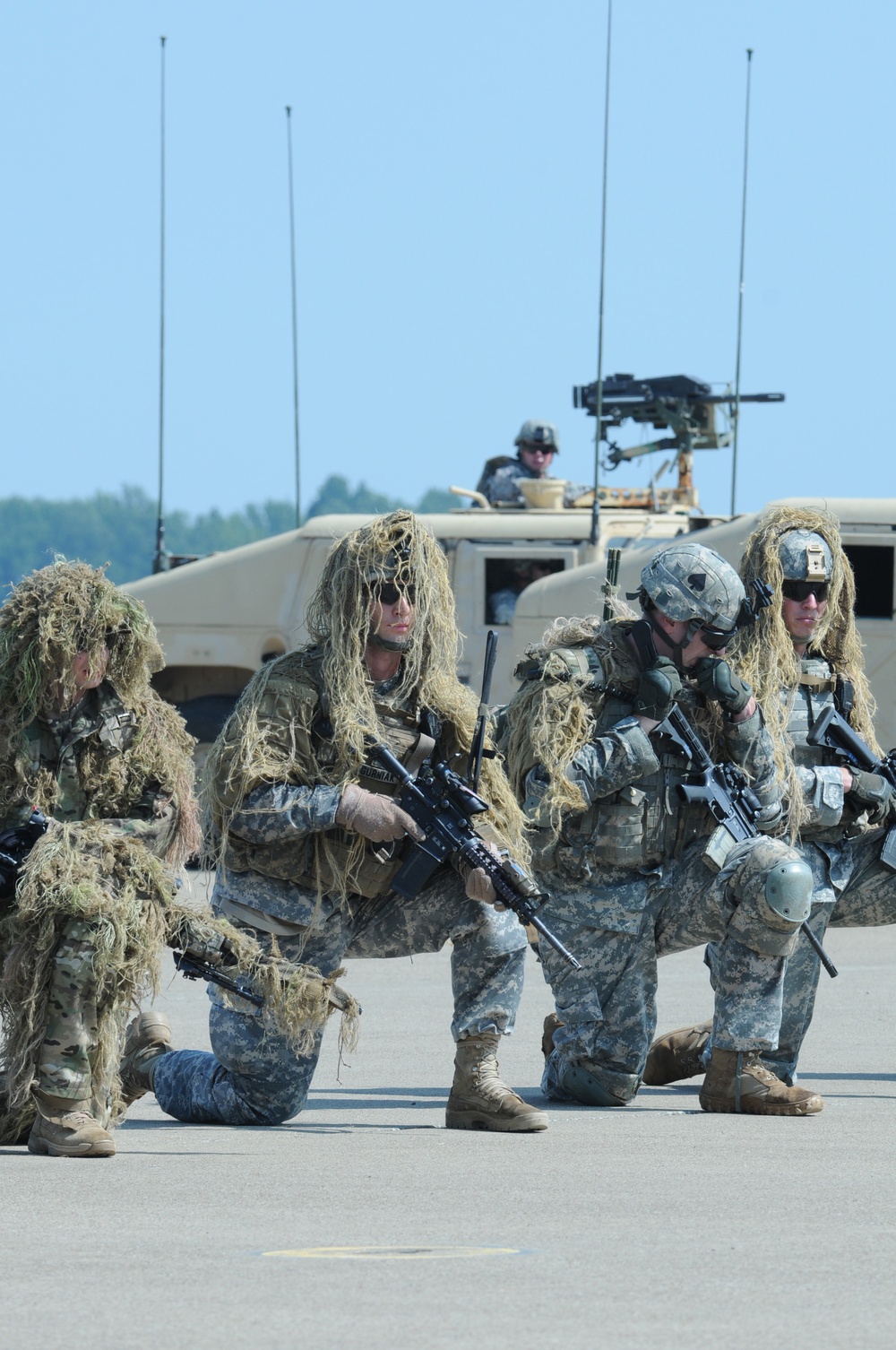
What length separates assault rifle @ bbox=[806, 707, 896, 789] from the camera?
23.8 ft

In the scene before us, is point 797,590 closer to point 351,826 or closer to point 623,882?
point 623,882

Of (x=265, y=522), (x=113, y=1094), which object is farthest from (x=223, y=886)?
(x=265, y=522)

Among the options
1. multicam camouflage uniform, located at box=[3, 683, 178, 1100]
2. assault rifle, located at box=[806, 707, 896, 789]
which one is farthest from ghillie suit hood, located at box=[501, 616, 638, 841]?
multicam camouflage uniform, located at box=[3, 683, 178, 1100]

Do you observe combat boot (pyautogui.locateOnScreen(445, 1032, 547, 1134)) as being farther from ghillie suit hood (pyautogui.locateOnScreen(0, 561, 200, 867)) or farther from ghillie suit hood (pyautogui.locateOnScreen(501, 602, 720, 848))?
ghillie suit hood (pyautogui.locateOnScreen(0, 561, 200, 867))

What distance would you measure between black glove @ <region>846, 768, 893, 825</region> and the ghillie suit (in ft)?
7.28

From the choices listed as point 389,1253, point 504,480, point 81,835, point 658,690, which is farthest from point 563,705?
point 504,480

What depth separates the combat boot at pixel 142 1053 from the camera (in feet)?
21.1

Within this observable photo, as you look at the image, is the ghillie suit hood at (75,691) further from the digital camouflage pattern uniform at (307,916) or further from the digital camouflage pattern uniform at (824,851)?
the digital camouflage pattern uniform at (824,851)

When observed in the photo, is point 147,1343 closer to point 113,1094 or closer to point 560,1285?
point 560,1285

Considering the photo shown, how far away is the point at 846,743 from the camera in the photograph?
7.29 m

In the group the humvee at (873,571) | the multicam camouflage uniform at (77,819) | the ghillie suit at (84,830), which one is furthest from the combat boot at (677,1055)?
the humvee at (873,571)

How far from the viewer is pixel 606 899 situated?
674cm

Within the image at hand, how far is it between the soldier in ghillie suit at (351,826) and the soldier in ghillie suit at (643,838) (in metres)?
0.45

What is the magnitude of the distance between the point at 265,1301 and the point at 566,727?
9.63 ft
